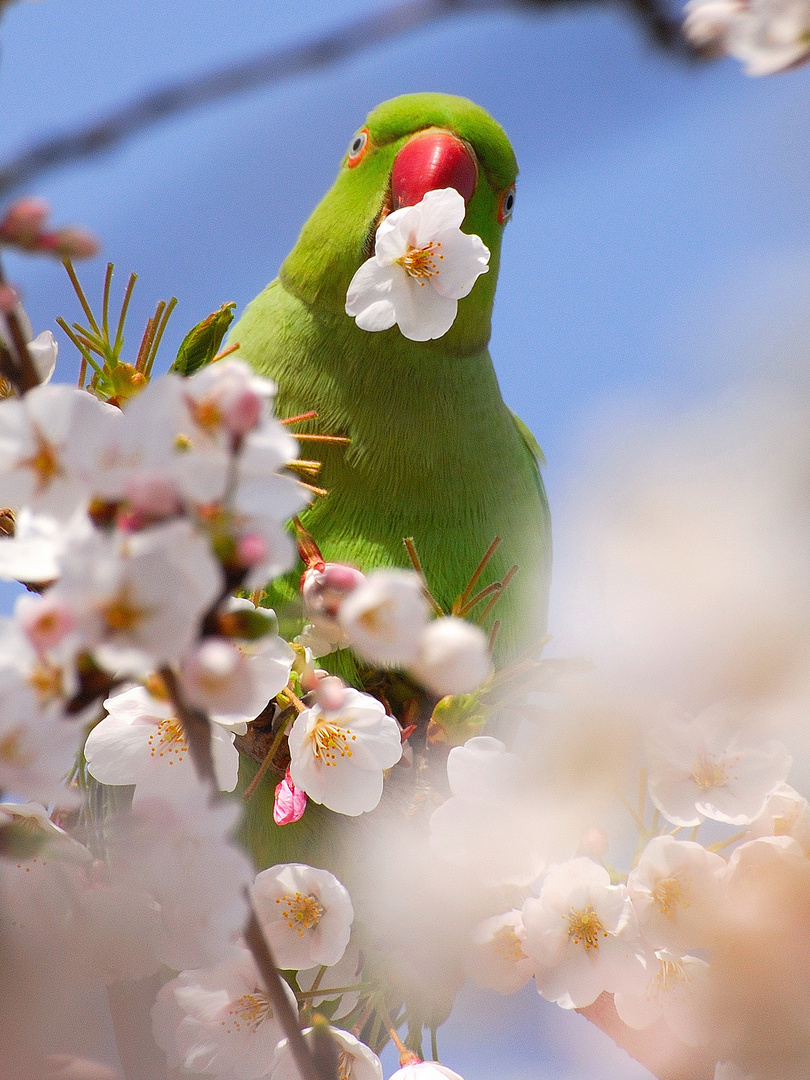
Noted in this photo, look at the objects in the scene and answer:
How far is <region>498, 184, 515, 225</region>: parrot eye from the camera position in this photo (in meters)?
1.77

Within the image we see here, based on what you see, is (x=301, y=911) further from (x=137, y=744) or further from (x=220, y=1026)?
(x=137, y=744)

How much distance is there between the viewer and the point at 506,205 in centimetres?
178

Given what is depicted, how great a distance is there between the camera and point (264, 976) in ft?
1.66

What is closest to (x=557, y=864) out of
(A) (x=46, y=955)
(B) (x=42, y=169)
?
(A) (x=46, y=955)

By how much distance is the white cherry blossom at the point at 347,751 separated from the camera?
957 mm

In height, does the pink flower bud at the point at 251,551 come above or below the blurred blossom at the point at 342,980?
above

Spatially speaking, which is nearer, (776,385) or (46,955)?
(776,385)

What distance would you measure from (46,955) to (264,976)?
0.32 m

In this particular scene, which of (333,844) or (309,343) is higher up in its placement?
(309,343)

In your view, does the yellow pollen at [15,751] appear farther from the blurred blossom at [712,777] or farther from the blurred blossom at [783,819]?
the blurred blossom at [783,819]

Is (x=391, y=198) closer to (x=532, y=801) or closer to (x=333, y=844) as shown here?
(x=333, y=844)

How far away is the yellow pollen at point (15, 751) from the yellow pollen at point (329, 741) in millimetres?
484

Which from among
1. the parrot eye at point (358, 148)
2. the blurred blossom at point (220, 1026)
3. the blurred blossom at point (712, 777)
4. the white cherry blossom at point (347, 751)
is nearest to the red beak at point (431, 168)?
the parrot eye at point (358, 148)

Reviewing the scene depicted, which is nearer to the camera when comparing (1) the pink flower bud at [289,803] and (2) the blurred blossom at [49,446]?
(2) the blurred blossom at [49,446]
